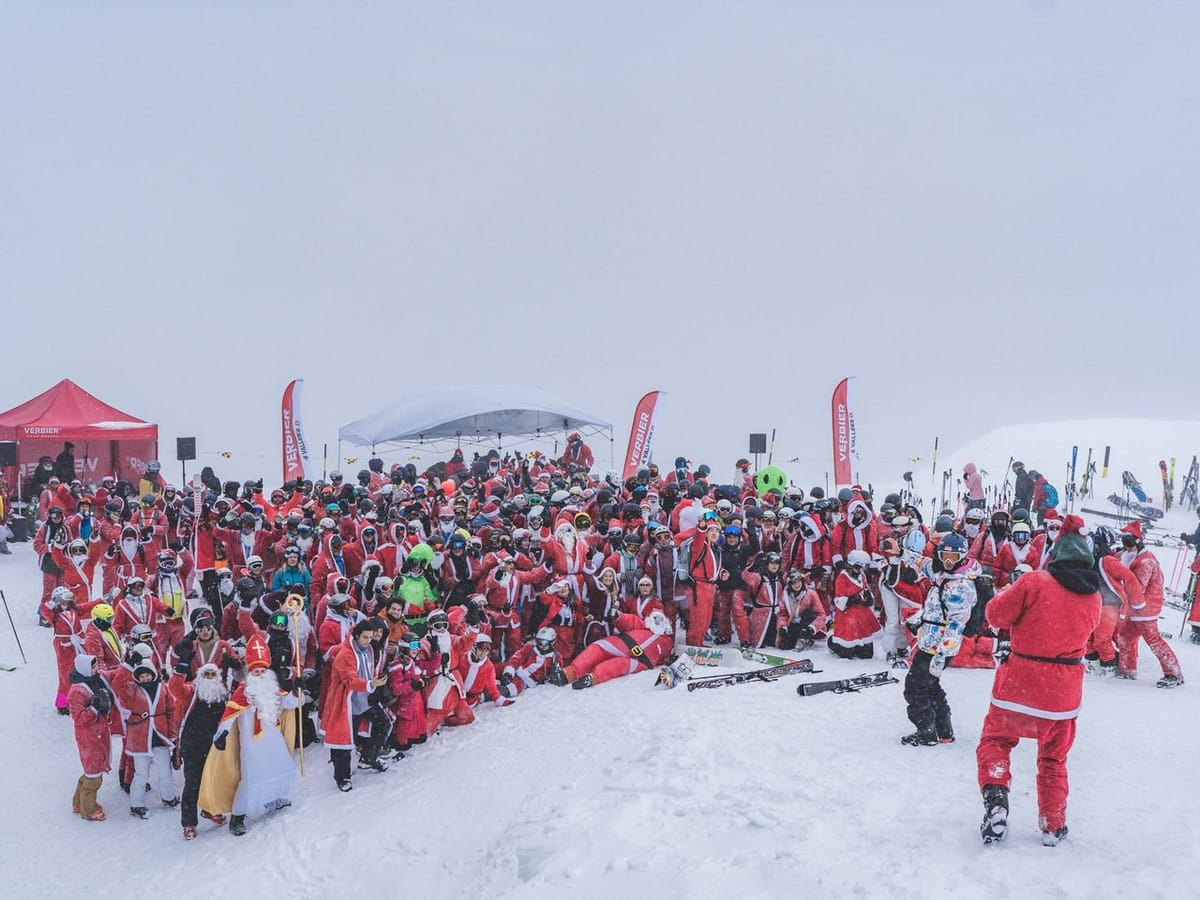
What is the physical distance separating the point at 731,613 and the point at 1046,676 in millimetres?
4300

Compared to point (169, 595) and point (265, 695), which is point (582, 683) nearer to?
point (265, 695)

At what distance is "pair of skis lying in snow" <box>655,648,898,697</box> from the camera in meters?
6.54

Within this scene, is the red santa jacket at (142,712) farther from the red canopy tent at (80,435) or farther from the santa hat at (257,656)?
the red canopy tent at (80,435)

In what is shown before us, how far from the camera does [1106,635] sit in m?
6.79

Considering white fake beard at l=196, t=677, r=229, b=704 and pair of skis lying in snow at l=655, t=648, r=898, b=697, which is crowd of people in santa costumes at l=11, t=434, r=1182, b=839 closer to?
white fake beard at l=196, t=677, r=229, b=704

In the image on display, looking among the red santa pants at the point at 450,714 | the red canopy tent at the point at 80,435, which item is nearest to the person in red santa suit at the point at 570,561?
the red santa pants at the point at 450,714

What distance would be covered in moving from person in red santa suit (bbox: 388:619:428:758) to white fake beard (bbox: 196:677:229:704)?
1247mm

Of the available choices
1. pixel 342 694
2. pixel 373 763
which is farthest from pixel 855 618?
pixel 342 694

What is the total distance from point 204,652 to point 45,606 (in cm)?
531

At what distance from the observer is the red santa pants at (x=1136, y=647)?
6727 millimetres

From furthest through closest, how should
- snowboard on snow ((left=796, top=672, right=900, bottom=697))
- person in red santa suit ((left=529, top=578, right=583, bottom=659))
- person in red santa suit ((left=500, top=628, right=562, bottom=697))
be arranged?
person in red santa suit ((left=529, top=578, right=583, bottom=659)), person in red santa suit ((left=500, top=628, right=562, bottom=697)), snowboard on snow ((left=796, top=672, right=900, bottom=697))

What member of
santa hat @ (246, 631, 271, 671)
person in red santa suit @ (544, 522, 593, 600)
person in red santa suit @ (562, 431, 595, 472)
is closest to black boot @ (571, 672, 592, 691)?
person in red santa suit @ (544, 522, 593, 600)


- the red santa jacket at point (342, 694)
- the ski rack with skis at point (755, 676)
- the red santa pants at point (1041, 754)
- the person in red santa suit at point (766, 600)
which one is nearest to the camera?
the red santa pants at point (1041, 754)

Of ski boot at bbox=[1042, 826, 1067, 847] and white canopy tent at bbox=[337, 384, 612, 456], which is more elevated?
white canopy tent at bbox=[337, 384, 612, 456]
